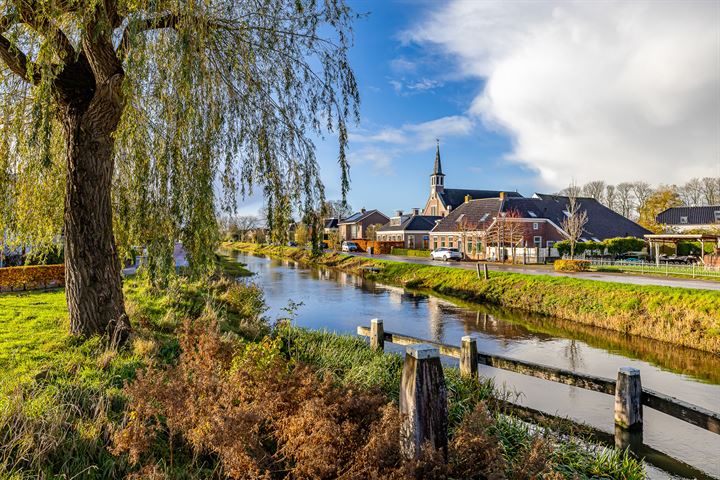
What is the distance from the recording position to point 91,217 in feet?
22.8

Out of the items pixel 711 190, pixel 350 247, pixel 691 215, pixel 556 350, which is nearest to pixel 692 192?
pixel 711 190

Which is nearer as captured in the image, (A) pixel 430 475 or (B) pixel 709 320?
(A) pixel 430 475

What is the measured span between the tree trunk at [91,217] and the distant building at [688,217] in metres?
56.9

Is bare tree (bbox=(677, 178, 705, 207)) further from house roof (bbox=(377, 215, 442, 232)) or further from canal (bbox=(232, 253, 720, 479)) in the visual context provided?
canal (bbox=(232, 253, 720, 479))

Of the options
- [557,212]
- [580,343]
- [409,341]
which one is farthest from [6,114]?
[557,212]

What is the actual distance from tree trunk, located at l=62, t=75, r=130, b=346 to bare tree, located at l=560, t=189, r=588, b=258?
31187 mm

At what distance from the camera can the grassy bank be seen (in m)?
3.44

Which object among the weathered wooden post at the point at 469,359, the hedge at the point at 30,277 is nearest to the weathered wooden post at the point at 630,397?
the weathered wooden post at the point at 469,359

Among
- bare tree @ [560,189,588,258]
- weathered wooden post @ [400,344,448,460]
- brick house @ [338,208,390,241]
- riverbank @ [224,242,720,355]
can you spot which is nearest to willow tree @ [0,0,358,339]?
riverbank @ [224,242,720,355]

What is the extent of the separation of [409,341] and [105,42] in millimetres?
7000

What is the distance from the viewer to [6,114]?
7434 millimetres

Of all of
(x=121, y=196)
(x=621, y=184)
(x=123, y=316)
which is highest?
(x=621, y=184)

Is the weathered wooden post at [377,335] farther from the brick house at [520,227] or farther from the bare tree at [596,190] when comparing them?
the bare tree at [596,190]

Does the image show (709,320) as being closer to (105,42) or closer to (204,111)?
(204,111)
